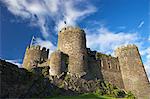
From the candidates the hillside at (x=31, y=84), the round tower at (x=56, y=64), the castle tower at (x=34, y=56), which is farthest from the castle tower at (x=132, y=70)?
the castle tower at (x=34, y=56)

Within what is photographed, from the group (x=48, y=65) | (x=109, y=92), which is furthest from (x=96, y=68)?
(x=48, y=65)

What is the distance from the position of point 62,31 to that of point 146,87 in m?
15.5

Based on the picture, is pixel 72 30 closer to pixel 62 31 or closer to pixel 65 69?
pixel 62 31

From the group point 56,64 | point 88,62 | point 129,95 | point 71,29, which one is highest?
point 71,29

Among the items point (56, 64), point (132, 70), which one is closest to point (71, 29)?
point (56, 64)

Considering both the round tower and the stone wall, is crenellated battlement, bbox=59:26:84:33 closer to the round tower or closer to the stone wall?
the round tower

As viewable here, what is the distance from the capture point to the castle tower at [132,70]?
38344 millimetres

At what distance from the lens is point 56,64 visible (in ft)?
107

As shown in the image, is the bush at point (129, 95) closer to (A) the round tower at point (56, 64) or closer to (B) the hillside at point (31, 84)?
(B) the hillside at point (31, 84)

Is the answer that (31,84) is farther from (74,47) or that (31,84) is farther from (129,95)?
(129,95)

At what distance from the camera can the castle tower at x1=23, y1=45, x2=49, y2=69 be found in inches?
1519

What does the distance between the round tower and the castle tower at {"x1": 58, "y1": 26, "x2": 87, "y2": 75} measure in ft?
4.30

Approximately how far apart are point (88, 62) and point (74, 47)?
12.3ft

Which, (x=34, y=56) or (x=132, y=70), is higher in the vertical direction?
(x=34, y=56)
